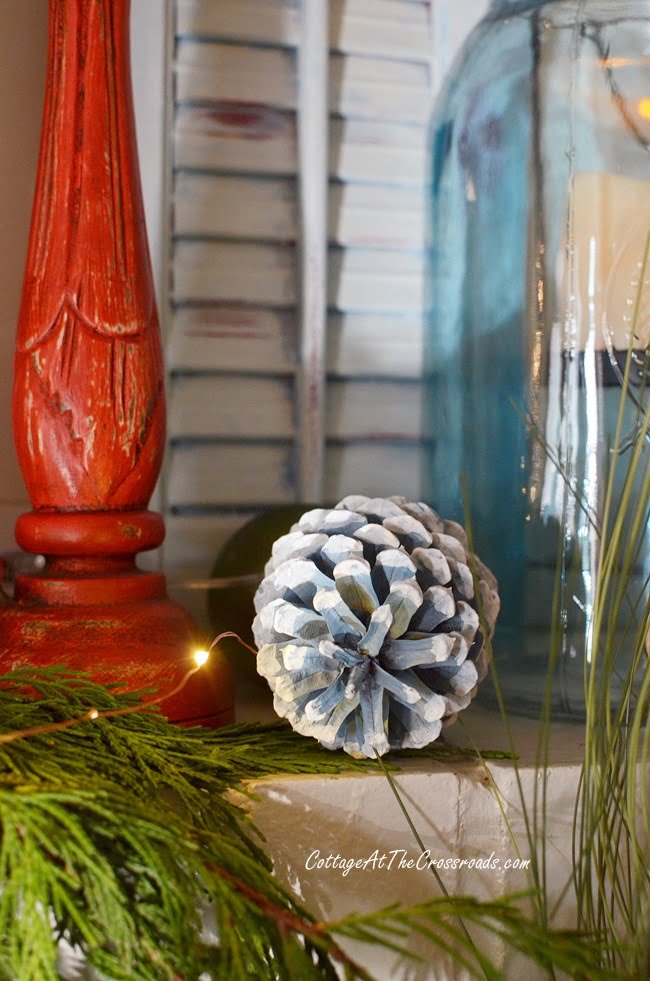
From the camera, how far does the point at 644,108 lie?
0.61 meters

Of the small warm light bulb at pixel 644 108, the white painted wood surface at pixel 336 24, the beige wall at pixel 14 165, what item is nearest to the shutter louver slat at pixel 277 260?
the white painted wood surface at pixel 336 24

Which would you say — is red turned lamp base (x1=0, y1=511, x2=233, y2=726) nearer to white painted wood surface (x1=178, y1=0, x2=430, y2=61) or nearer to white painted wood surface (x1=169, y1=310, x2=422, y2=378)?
white painted wood surface (x1=169, y1=310, x2=422, y2=378)

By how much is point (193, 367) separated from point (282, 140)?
21cm

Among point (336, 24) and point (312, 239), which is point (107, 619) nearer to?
point (312, 239)

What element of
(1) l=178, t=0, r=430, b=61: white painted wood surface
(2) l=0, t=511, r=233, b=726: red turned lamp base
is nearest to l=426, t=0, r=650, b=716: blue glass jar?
(1) l=178, t=0, r=430, b=61: white painted wood surface

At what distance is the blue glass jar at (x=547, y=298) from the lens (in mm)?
591

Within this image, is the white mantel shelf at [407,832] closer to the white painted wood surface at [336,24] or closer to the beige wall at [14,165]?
the beige wall at [14,165]

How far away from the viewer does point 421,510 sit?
0.50m

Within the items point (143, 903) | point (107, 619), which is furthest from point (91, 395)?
point (143, 903)

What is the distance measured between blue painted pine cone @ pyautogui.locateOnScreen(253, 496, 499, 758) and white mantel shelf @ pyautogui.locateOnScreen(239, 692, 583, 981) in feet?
0.08

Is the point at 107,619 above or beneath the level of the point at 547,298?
beneath

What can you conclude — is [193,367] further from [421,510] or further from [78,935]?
[78,935]

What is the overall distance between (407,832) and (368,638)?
0.10 m

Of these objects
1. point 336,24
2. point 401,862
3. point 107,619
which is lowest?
point 401,862
